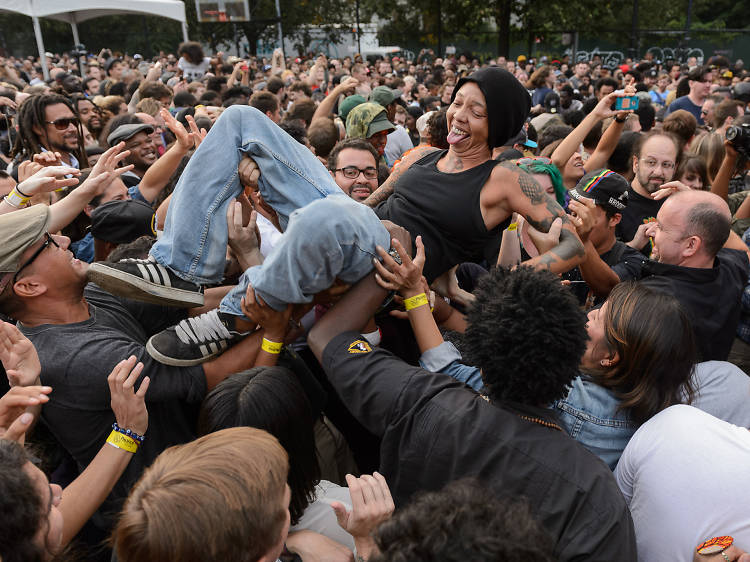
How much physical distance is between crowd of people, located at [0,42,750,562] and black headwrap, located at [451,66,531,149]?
11 mm

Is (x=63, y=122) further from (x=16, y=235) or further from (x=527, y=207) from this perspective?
(x=527, y=207)

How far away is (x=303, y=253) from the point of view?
2.08m

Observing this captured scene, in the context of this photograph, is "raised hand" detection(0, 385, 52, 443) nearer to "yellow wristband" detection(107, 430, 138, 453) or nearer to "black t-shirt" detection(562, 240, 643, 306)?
"yellow wristband" detection(107, 430, 138, 453)

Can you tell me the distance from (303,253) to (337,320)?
0.29 meters

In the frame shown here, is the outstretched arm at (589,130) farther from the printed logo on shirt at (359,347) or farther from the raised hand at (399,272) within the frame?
the printed logo on shirt at (359,347)

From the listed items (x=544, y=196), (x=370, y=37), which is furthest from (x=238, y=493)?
(x=370, y=37)

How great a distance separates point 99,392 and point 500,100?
7.22 feet

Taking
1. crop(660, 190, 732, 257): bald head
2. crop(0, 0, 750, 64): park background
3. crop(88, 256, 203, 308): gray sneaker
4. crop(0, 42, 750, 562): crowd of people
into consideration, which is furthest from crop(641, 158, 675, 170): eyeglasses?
crop(0, 0, 750, 64): park background

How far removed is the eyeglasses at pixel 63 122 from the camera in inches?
188

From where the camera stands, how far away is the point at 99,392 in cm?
208

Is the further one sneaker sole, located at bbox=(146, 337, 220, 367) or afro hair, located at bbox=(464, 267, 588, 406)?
sneaker sole, located at bbox=(146, 337, 220, 367)

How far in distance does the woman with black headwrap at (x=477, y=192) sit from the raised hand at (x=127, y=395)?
58.2 inches

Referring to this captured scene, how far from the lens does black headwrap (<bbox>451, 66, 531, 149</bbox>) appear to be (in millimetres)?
2756

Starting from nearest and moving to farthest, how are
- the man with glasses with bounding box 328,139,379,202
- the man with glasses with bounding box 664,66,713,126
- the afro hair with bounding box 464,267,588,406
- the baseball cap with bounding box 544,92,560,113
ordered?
the afro hair with bounding box 464,267,588,406
the man with glasses with bounding box 328,139,379,202
the man with glasses with bounding box 664,66,713,126
the baseball cap with bounding box 544,92,560,113
